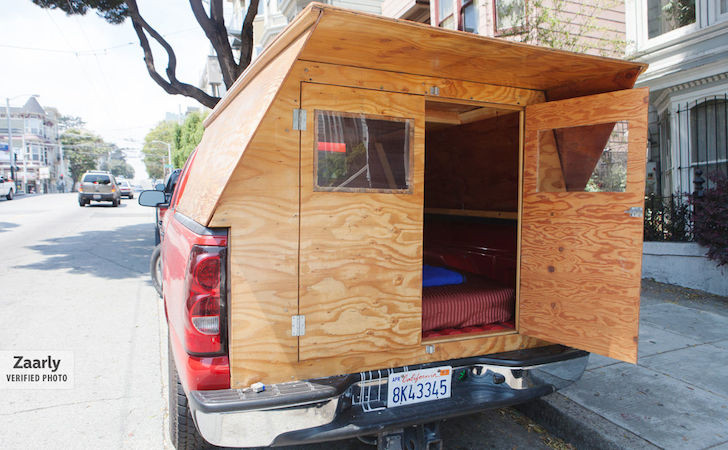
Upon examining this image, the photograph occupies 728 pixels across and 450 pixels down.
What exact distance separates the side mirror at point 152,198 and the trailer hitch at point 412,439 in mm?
4476

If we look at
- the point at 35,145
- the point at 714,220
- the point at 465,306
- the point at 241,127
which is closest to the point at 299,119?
the point at 241,127

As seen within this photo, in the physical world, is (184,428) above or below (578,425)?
above

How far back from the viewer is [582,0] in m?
9.64

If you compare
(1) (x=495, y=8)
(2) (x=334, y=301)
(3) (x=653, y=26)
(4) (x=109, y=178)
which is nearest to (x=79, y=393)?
(2) (x=334, y=301)

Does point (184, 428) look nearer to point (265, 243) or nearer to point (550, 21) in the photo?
point (265, 243)

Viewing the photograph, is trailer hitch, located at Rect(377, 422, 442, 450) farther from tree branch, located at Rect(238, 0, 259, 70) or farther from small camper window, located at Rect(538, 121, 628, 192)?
tree branch, located at Rect(238, 0, 259, 70)

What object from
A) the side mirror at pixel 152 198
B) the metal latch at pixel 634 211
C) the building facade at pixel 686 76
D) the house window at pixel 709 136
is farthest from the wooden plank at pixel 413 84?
the house window at pixel 709 136

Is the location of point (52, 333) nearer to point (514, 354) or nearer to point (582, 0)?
point (514, 354)

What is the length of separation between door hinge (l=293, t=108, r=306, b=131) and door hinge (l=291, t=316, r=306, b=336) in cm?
98

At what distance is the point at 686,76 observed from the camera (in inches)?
Answer: 290

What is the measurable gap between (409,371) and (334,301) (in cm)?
56

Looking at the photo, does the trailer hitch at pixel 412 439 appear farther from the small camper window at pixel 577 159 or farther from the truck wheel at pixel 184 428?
the small camper window at pixel 577 159

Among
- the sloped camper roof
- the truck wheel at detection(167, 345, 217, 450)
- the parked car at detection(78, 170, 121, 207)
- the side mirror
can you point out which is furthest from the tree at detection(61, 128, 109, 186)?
the sloped camper roof

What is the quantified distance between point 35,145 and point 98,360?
8075cm
